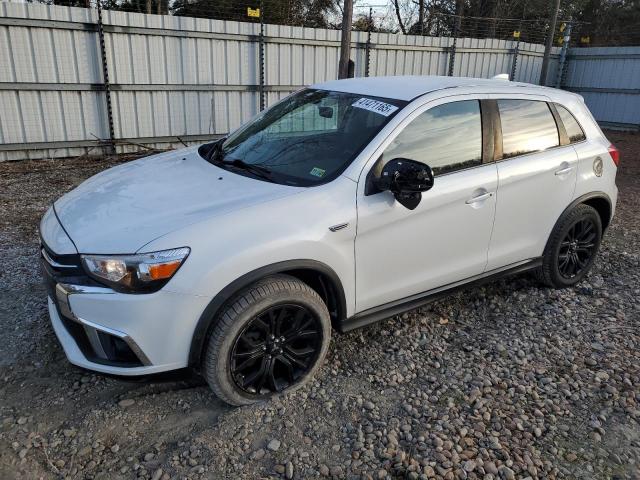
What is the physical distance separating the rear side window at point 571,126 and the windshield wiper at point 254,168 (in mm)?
2451

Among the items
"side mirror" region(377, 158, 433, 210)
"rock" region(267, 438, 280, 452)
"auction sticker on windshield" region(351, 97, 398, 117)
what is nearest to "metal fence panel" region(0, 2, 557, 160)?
"auction sticker on windshield" region(351, 97, 398, 117)

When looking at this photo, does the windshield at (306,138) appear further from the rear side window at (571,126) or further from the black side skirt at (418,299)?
the rear side window at (571,126)

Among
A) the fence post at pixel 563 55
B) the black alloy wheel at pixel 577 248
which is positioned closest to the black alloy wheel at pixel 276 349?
the black alloy wheel at pixel 577 248

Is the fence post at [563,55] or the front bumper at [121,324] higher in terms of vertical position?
the fence post at [563,55]

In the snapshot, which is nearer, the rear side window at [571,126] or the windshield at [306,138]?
the windshield at [306,138]

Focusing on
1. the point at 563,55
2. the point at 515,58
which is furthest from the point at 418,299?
the point at 563,55

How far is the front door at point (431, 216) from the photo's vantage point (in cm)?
303

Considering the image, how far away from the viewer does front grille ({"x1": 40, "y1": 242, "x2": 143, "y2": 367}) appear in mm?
2555

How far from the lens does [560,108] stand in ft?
13.4

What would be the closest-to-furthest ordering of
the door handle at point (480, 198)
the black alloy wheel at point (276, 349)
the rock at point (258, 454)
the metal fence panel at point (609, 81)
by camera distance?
1. the rock at point (258, 454)
2. the black alloy wheel at point (276, 349)
3. the door handle at point (480, 198)
4. the metal fence panel at point (609, 81)

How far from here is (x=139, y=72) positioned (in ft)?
30.1

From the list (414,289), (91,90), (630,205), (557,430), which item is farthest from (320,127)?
(91,90)

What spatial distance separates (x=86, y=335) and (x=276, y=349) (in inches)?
38.9

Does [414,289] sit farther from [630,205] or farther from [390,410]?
[630,205]
